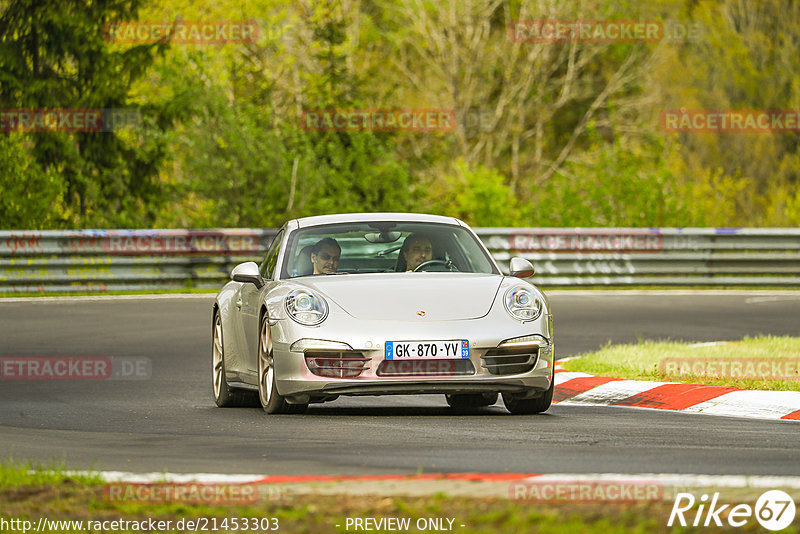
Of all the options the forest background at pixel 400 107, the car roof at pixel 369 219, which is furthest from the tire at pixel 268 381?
the forest background at pixel 400 107

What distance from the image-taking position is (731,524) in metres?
5.78

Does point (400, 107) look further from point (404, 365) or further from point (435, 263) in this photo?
point (404, 365)

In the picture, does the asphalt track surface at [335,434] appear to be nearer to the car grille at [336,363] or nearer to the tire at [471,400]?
the tire at [471,400]

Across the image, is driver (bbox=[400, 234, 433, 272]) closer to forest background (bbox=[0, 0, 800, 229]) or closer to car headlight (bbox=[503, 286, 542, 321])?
car headlight (bbox=[503, 286, 542, 321])

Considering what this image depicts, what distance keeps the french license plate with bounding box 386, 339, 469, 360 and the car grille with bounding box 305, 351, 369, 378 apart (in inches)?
7.1

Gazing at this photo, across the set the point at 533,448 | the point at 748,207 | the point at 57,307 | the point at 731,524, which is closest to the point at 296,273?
the point at 533,448

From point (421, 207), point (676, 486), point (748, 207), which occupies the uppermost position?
point (676, 486)

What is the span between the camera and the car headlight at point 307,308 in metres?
10.5

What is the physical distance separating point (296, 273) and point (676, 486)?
5.13 meters

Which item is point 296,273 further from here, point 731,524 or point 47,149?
point 47,149

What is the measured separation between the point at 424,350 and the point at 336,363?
1.84 ft

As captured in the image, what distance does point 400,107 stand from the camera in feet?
144

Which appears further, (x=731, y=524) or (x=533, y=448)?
(x=533, y=448)

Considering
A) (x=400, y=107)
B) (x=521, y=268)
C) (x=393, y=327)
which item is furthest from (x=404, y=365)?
(x=400, y=107)
